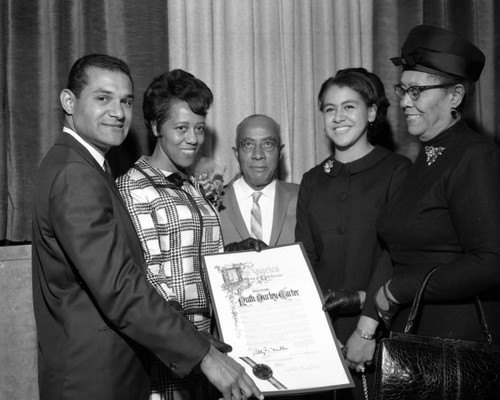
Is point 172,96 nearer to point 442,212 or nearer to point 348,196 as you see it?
point 348,196

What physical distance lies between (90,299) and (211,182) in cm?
120

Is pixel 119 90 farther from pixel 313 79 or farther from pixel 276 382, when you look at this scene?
pixel 313 79

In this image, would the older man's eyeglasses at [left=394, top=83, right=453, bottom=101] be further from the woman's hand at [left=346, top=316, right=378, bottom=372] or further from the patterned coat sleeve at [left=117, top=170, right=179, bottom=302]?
the patterned coat sleeve at [left=117, top=170, right=179, bottom=302]

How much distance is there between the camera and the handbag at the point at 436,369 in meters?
1.72

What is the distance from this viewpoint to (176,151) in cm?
255

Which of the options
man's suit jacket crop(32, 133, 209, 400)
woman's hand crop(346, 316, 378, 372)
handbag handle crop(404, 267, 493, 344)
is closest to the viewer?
man's suit jacket crop(32, 133, 209, 400)

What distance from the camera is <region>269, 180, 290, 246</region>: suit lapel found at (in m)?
2.90

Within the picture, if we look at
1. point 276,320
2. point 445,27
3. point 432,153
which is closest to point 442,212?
point 432,153

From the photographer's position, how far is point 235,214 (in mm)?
2930

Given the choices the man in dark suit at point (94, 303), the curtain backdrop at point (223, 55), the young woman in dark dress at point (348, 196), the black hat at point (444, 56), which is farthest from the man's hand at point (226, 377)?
the curtain backdrop at point (223, 55)

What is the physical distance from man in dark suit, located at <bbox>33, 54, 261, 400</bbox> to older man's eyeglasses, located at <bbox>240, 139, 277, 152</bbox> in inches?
48.1

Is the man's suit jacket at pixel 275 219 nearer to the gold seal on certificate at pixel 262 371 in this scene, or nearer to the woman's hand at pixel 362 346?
the woman's hand at pixel 362 346

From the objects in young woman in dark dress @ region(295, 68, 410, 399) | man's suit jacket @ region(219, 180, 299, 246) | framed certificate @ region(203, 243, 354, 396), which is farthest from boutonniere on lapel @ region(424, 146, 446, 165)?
man's suit jacket @ region(219, 180, 299, 246)

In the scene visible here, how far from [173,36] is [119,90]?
49.6 inches
